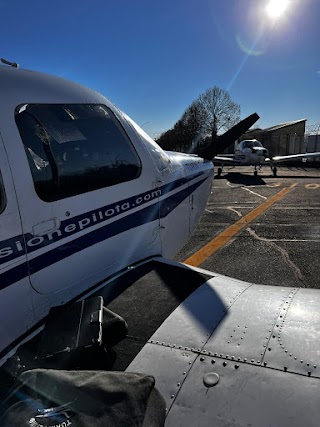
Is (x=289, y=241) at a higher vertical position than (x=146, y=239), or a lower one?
lower

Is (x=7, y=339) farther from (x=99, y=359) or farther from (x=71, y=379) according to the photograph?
(x=71, y=379)

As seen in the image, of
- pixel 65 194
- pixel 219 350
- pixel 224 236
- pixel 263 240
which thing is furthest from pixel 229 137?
pixel 219 350

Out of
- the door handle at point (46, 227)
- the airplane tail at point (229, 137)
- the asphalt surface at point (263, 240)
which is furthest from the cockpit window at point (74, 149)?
the asphalt surface at point (263, 240)

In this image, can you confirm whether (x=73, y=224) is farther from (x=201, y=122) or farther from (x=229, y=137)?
(x=201, y=122)

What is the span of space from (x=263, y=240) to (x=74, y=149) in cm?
564

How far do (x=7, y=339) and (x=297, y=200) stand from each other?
1141cm

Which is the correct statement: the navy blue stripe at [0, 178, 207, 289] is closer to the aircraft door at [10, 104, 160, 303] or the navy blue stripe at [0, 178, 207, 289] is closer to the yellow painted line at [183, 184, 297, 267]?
the aircraft door at [10, 104, 160, 303]

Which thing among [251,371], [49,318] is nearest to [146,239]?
[49,318]

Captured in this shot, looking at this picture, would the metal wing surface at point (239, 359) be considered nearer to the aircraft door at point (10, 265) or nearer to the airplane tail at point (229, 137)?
the aircraft door at point (10, 265)

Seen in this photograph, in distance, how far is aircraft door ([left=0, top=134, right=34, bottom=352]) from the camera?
187 centimetres

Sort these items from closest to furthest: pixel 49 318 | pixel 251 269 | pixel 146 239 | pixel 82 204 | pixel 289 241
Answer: pixel 49 318 → pixel 82 204 → pixel 146 239 → pixel 251 269 → pixel 289 241

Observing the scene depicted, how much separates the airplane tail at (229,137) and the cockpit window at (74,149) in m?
2.11

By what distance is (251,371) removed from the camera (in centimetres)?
153

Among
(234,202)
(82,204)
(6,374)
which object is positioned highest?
(82,204)
